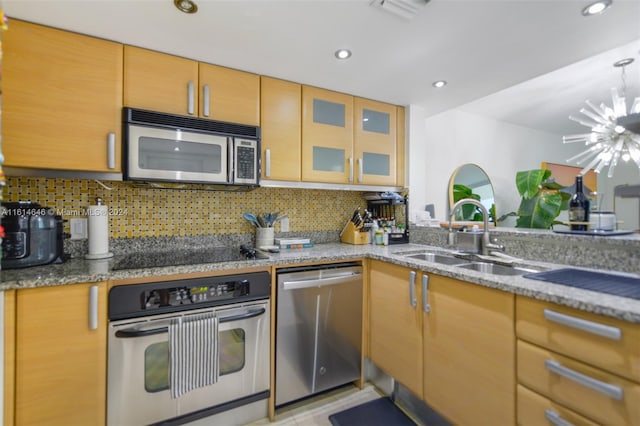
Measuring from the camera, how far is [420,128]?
8.32 feet

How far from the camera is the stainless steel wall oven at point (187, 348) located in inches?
51.2

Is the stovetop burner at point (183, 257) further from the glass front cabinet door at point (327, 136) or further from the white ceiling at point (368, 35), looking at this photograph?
the white ceiling at point (368, 35)

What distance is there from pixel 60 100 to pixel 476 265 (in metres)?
A: 2.48

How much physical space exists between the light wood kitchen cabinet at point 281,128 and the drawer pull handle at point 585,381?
1.65 meters

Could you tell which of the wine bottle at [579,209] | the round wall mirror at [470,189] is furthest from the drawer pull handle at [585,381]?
the round wall mirror at [470,189]

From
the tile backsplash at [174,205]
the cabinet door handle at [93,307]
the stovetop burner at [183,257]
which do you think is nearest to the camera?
the cabinet door handle at [93,307]

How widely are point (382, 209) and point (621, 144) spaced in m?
1.77

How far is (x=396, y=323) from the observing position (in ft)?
5.51

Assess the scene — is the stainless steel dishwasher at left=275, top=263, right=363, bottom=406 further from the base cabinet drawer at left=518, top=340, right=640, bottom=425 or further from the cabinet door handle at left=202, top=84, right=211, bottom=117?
the cabinet door handle at left=202, top=84, right=211, bottom=117

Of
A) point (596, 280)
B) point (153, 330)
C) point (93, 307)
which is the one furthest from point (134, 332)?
point (596, 280)

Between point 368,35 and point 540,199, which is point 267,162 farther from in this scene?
point 540,199

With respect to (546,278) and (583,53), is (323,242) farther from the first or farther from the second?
(583,53)

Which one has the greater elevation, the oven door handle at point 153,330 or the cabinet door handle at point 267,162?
the cabinet door handle at point 267,162

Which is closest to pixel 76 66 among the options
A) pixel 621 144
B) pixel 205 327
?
pixel 205 327
